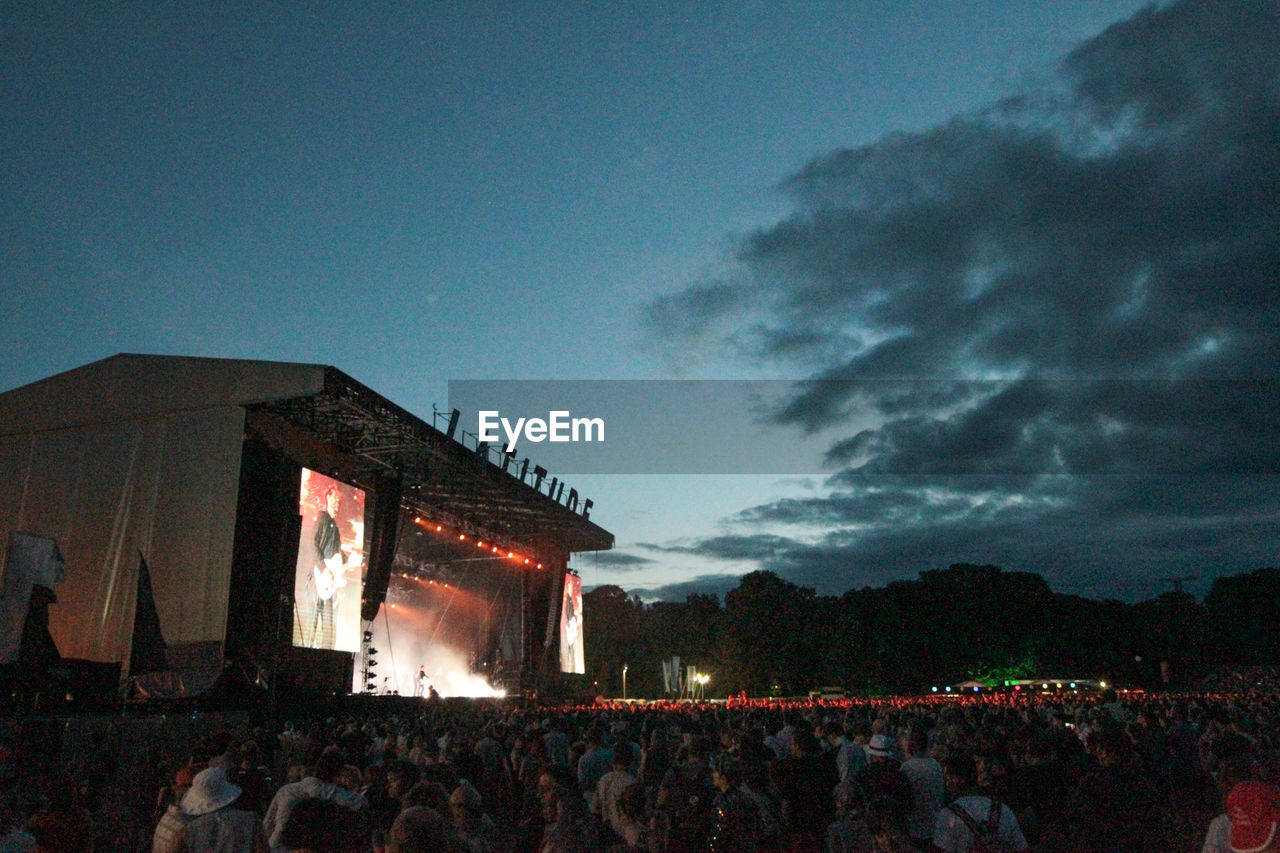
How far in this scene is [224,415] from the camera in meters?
18.4

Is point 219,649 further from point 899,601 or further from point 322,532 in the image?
point 899,601

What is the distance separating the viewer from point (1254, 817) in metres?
2.94

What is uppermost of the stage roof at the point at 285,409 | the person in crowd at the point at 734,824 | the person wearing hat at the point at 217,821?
the stage roof at the point at 285,409

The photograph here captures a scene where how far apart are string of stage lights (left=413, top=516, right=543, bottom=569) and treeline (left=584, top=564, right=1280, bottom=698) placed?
22064 millimetres

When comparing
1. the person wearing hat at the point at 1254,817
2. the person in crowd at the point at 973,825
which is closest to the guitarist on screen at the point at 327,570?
the person in crowd at the point at 973,825

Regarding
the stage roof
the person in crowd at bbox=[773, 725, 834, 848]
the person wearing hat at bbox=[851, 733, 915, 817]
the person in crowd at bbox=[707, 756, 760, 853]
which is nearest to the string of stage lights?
the stage roof

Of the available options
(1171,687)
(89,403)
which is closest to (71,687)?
(89,403)

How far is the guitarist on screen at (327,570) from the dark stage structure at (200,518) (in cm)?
4

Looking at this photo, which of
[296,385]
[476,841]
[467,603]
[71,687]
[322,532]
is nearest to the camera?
[476,841]

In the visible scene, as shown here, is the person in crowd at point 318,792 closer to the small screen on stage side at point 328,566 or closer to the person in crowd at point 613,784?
the person in crowd at point 613,784

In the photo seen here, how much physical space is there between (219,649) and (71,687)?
2.58 meters

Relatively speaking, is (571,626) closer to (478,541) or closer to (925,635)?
(478,541)

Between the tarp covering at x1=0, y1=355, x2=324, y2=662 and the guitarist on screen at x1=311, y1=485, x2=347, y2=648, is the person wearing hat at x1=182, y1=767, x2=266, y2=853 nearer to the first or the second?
the tarp covering at x1=0, y1=355, x2=324, y2=662

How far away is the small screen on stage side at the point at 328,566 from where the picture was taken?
18.4m
